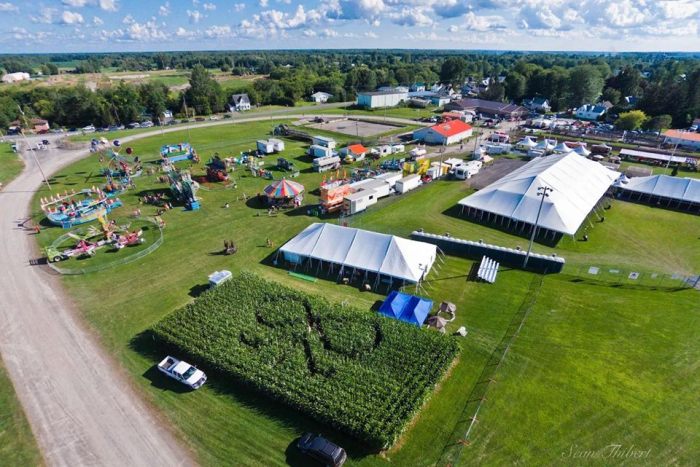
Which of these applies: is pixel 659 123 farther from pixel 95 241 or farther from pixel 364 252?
pixel 95 241

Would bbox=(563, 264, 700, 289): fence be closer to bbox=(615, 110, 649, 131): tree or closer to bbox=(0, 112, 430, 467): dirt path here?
bbox=(0, 112, 430, 467): dirt path

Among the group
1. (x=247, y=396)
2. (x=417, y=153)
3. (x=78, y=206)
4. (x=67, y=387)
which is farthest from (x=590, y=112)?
(x=67, y=387)

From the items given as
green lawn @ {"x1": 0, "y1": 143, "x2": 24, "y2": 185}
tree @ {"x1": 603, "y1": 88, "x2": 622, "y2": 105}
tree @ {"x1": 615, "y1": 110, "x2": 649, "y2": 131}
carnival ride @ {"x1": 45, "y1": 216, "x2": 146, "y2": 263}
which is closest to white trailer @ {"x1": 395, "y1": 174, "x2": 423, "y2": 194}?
carnival ride @ {"x1": 45, "y1": 216, "x2": 146, "y2": 263}

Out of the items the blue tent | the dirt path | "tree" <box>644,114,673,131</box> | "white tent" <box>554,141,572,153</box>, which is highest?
"tree" <box>644,114,673,131</box>

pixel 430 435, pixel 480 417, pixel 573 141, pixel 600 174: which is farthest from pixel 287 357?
pixel 573 141

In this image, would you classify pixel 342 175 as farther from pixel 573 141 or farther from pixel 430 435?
pixel 573 141

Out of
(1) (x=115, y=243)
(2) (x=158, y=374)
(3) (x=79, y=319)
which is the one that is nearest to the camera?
(2) (x=158, y=374)

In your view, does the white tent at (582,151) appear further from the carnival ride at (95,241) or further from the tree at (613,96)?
the carnival ride at (95,241)
